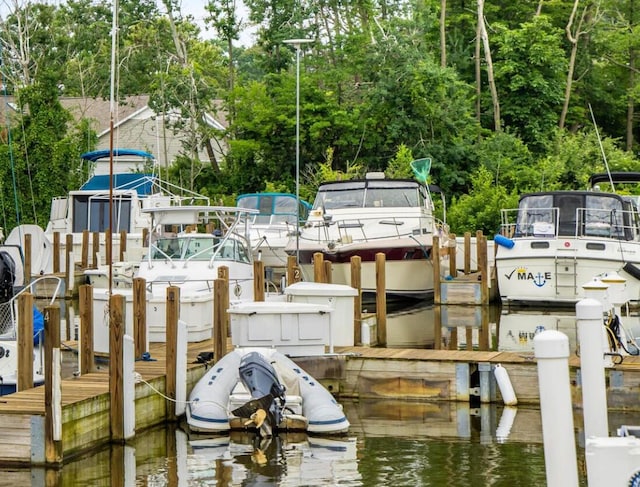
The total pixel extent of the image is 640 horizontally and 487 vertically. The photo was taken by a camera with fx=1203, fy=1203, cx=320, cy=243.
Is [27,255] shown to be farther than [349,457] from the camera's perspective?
Yes

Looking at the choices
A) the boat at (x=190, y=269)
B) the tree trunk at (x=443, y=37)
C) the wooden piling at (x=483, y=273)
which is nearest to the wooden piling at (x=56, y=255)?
the boat at (x=190, y=269)

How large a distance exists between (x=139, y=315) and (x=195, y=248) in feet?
16.7

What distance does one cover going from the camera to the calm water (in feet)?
41.8

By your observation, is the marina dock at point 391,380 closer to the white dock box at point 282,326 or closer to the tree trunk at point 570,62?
the white dock box at point 282,326

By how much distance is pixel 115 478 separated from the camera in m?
12.8

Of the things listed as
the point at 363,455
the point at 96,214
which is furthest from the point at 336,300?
the point at 96,214

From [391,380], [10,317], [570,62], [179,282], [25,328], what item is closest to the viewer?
[25,328]

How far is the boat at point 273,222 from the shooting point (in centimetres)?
3130

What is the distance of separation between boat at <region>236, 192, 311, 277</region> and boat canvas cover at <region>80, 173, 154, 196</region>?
4545mm

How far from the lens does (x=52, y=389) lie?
494 inches

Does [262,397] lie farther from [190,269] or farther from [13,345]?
[190,269]

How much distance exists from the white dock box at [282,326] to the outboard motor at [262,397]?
4.99 feet

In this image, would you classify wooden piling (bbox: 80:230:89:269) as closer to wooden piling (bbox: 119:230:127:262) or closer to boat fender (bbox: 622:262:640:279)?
wooden piling (bbox: 119:230:127:262)

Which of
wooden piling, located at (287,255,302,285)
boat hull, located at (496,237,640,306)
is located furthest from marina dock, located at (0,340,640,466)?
boat hull, located at (496,237,640,306)
